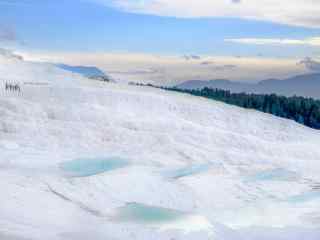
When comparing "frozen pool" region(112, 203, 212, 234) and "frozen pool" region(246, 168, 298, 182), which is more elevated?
"frozen pool" region(246, 168, 298, 182)

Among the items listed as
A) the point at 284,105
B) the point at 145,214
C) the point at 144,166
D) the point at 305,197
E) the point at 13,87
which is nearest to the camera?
the point at 145,214

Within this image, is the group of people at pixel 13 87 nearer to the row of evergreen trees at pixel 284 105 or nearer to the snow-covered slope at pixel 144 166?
the snow-covered slope at pixel 144 166

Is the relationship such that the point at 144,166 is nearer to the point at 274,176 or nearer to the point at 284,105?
the point at 274,176

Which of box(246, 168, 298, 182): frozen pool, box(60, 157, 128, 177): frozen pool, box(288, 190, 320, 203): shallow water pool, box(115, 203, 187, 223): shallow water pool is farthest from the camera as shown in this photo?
box(246, 168, 298, 182): frozen pool

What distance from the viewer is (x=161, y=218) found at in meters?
13.6

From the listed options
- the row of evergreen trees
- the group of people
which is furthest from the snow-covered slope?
the row of evergreen trees

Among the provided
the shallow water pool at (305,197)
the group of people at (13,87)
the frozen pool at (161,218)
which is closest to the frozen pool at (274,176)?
the shallow water pool at (305,197)

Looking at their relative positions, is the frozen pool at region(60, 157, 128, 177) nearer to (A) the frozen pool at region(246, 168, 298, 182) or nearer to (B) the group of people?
(A) the frozen pool at region(246, 168, 298, 182)

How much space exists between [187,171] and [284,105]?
27.0 m

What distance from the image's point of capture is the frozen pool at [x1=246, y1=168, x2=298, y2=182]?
17256mm

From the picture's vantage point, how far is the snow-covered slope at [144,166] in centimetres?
1309

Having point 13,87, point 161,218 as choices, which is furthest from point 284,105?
point 161,218

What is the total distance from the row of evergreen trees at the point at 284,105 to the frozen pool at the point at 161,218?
2695 centimetres

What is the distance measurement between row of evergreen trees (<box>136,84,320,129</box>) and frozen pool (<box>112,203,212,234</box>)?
88.4 ft
